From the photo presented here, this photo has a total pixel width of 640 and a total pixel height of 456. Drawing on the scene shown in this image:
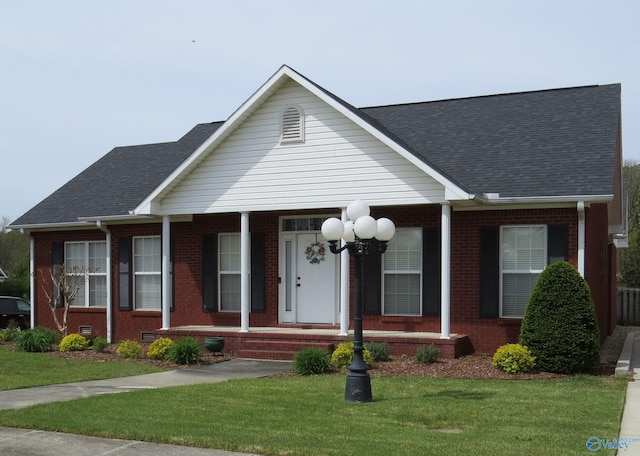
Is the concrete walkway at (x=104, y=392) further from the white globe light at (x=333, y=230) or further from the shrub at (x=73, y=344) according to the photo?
the shrub at (x=73, y=344)

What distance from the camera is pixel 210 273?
688 inches

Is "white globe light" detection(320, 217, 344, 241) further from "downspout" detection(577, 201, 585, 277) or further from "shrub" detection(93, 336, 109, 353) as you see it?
"shrub" detection(93, 336, 109, 353)

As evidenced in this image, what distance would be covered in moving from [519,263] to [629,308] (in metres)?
13.6

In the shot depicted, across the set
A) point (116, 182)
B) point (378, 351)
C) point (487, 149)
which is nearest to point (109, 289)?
point (116, 182)

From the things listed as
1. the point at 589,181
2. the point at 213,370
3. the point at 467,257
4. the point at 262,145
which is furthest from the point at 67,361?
the point at 589,181

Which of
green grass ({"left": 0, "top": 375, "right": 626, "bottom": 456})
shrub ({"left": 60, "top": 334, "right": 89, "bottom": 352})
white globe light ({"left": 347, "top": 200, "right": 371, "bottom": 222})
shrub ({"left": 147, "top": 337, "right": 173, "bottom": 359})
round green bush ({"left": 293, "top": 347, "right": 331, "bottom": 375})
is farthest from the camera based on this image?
shrub ({"left": 60, "top": 334, "right": 89, "bottom": 352})

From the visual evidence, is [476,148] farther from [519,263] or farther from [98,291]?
[98,291]

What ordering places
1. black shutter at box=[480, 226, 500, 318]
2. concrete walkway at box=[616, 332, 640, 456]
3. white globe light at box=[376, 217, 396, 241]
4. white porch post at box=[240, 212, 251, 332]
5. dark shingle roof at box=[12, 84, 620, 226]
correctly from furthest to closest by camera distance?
white porch post at box=[240, 212, 251, 332] < black shutter at box=[480, 226, 500, 318] < dark shingle roof at box=[12, 84, 620, 226] < white globe light at box=[376, 217, 396, 241] < concrete walkway at box=[616, 332, 640, 456]

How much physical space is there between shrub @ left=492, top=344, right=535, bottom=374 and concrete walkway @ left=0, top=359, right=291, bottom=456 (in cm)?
386

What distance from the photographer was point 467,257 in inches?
583

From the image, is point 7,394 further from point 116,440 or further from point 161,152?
point 161,152

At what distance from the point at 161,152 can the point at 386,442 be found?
16.3m

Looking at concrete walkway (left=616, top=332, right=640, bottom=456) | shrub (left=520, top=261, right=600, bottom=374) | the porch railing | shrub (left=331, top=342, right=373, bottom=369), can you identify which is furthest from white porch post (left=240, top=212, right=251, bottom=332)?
the porch railing

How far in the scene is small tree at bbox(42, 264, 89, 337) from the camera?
58.1ft
